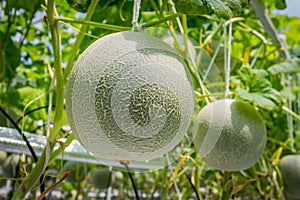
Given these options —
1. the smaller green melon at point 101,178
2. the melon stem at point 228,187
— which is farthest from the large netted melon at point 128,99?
the smaller green melon at point 101,178

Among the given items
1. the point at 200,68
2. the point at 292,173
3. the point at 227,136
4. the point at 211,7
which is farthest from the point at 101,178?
the point at 211,7

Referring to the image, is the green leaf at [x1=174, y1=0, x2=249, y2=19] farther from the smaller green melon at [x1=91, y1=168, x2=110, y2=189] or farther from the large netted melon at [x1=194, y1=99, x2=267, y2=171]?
the smaller green melon at [x1=91, y1=168, x2=110, y2=189]

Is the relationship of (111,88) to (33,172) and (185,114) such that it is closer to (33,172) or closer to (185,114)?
(185,114)

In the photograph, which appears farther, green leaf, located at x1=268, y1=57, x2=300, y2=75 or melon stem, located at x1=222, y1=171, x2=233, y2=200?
green leaf, located at x1=268, y1=57, x2=300, y2=75

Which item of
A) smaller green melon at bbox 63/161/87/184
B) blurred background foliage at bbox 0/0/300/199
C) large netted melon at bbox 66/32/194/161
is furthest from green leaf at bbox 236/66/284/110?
smaller green melon at bbox 63/161/87/184

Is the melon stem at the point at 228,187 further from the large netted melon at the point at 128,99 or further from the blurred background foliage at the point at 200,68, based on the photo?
the large netted melon at the point at 128,99

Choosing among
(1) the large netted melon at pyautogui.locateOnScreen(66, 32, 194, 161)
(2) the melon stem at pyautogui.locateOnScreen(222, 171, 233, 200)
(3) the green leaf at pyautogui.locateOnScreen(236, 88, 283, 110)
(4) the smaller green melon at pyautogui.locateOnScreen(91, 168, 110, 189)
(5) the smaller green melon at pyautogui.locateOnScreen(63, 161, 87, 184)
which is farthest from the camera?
(4) the smaller green melon at pyautogui.locateOnScreen(91, 168, 110, 189)

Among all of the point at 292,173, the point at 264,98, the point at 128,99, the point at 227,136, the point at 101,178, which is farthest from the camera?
the point at 101,178

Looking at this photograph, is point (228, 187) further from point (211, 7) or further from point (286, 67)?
point (211, 7)
